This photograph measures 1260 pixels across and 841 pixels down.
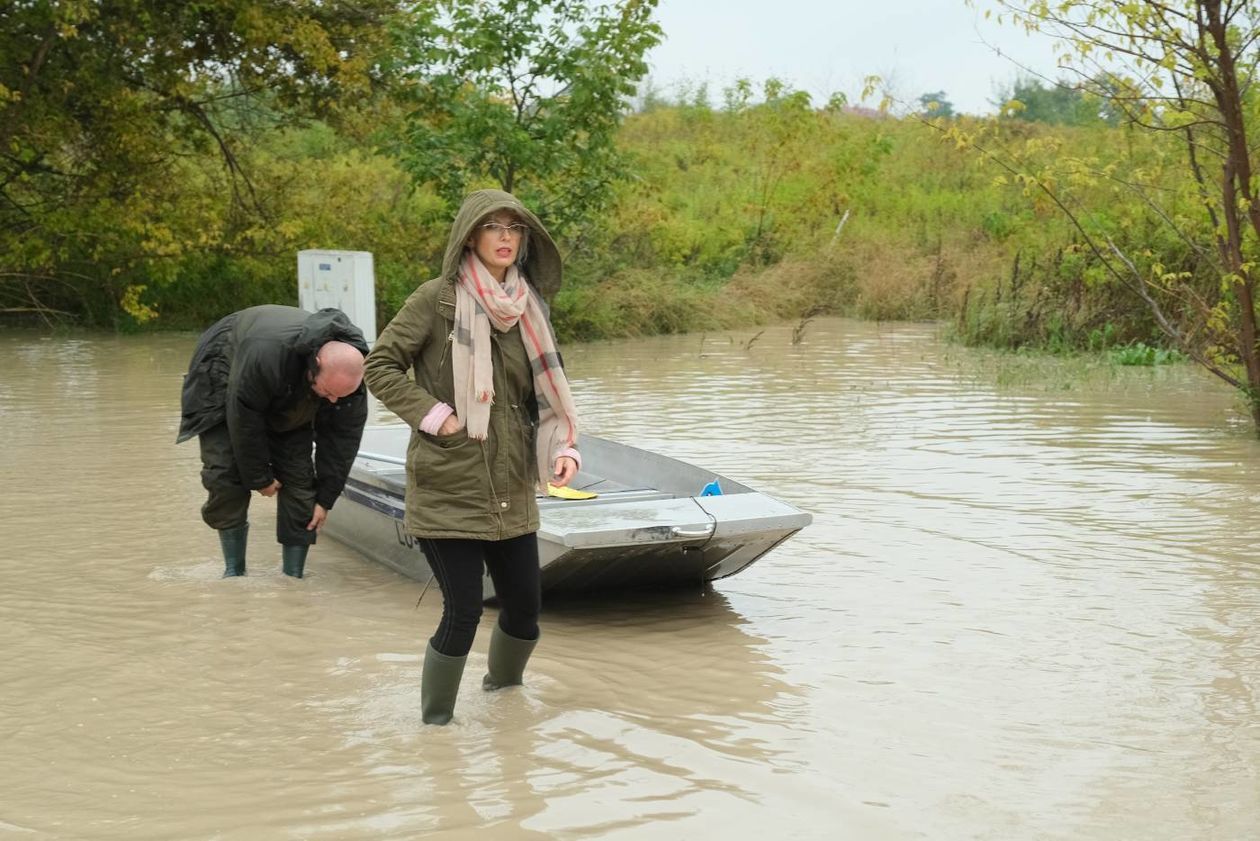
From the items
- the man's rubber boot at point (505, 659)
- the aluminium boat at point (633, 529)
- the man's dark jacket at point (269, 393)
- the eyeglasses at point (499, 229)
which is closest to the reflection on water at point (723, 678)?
the man's rubber boot at point (505, 659)

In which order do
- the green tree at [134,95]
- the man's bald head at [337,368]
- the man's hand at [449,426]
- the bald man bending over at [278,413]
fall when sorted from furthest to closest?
1. the green tree at [134,95]
2. the bald man bending over at [278,413]
3. the man's bald head at [337,368]
4. the man's hand at [449,426]

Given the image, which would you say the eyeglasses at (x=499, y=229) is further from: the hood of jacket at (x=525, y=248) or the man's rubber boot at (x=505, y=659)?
the man's rubber boot at (x=505, y=659)

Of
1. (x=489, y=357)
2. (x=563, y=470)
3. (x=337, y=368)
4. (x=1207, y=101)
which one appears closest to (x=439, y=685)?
(x=563, y=470)

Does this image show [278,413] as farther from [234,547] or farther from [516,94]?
[516,94]

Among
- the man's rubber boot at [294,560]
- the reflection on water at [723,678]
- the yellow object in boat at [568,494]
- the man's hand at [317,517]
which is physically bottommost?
the reflection on water at [723,678]

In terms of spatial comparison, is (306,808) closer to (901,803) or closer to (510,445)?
(510,445)

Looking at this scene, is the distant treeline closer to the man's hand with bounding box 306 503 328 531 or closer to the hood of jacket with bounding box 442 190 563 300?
the man's hand with bounding box 306 503 328 531

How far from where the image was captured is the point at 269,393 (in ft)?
21.8

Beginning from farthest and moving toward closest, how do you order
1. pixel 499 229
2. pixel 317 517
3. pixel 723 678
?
pixel 317 517 < pixel 723 678 < pixel 499 229

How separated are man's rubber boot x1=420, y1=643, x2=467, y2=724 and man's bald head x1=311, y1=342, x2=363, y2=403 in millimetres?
1757

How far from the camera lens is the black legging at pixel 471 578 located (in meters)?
4.87

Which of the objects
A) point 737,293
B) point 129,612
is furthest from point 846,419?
point 737,293

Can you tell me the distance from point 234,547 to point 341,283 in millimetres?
10120

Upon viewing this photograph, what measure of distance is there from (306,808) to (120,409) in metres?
11.2
